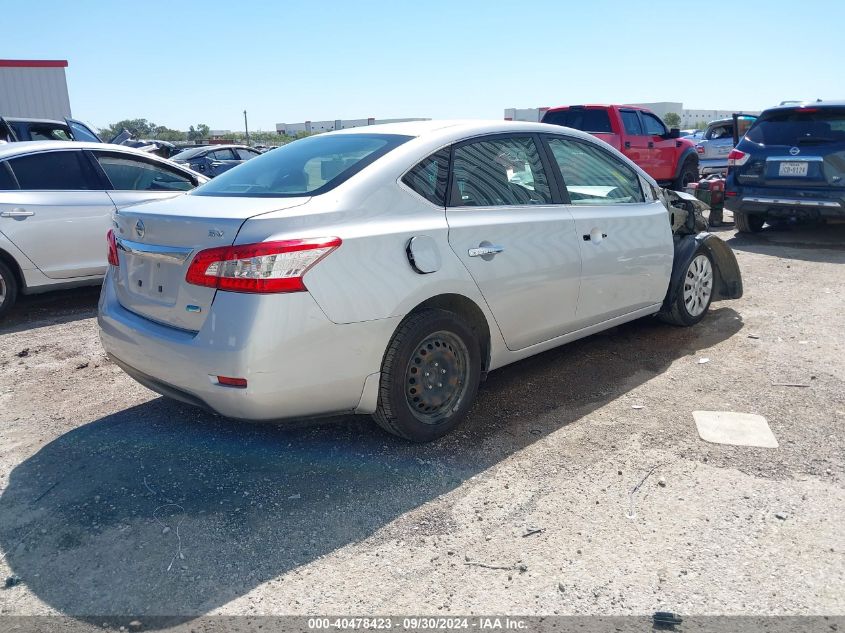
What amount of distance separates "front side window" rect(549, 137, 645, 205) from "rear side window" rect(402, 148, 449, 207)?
101cm

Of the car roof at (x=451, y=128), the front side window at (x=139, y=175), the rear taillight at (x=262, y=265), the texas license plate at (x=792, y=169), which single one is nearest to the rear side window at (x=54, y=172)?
the front side window at (x=139, y=175)

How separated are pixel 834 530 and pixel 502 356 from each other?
5.93 ft

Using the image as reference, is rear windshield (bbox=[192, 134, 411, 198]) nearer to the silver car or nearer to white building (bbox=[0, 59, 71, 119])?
the silver car

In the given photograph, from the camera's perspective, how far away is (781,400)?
14.0 ft

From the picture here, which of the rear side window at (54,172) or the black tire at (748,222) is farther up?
the rear side window at (54,172)

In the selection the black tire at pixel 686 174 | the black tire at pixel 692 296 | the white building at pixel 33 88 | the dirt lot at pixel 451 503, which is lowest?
the dirt lot at pixel 451 503

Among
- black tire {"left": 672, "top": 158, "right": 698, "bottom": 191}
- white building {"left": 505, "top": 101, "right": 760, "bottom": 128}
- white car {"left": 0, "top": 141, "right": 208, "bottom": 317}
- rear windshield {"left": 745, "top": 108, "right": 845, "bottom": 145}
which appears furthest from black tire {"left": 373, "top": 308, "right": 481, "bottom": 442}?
white building {"left": 505, "top": 101, "right": 760, "bottom": 128}

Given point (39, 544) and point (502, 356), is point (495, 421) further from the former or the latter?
point (39, 544)

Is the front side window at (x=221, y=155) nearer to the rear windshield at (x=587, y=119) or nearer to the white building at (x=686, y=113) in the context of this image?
the rear windshield at (x=587, y=119)

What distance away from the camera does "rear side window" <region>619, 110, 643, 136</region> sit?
13.3 m

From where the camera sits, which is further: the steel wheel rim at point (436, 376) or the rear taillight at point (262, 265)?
the steel wheel rim at point (436, 376)

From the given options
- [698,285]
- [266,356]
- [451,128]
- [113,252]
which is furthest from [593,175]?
[113,252]

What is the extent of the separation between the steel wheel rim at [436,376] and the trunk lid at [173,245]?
974mm

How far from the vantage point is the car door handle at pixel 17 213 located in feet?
19.7
